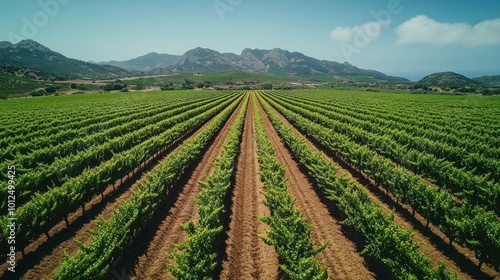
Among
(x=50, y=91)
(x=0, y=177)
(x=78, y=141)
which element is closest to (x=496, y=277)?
(x=0, y=177)

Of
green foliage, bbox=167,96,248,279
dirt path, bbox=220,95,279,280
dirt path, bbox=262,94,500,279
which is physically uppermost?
green foliage, bbox=167,96,248,279

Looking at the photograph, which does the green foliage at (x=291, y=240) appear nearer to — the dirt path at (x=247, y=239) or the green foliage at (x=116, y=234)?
the dirt path at (x=247, y=239)

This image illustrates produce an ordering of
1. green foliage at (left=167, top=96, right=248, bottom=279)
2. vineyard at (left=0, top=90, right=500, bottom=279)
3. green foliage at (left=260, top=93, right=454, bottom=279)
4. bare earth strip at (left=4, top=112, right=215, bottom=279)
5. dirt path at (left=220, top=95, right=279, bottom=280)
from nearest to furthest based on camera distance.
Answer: green foliage at (left=167, top=96, right=248, bottom=279) → green foliage at (left=260, top=93, right=454, bottom=279) → vineyard at (left=0, top=90, right=500, bottom=279) → bare earth strip at (left=4, top=112, right=215, bottom=279) → dirt path at (left=220, top=95, right=279, bottom=280)

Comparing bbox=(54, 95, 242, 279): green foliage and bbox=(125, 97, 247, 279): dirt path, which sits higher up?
bbox=(54, 95, 242, 279): green foliage

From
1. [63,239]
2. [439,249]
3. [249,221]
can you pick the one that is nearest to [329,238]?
[249,221]

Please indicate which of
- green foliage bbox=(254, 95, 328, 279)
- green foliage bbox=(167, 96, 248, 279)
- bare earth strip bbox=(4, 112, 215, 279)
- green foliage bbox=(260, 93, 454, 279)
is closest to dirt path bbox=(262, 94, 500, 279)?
green foliage bbox=(260, 93, 454, 279)

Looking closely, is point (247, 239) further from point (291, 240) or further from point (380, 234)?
point (380, 234)

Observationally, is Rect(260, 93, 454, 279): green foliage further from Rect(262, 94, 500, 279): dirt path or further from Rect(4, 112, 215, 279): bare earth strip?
Rect(4, 112, 215, 279): bare earth strip

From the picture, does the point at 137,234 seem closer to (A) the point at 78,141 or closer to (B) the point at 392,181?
(B) the point at 392,181
